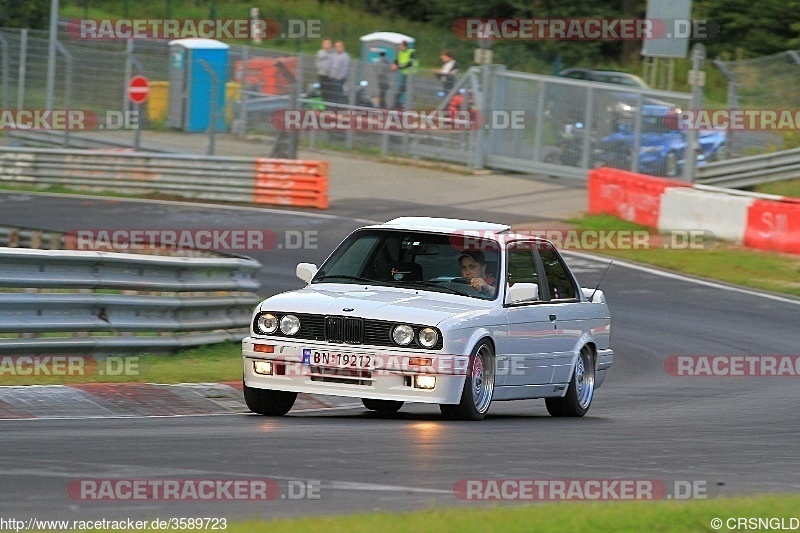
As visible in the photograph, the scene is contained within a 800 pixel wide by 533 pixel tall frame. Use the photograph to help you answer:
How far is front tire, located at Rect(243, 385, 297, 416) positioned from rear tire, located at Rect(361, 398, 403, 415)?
3.43ft

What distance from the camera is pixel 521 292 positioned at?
36.0 feet

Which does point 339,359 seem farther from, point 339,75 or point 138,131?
point 339,75

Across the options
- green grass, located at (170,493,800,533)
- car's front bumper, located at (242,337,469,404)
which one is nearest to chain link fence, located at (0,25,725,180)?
car's front bumper, located at (242,337,469,404)

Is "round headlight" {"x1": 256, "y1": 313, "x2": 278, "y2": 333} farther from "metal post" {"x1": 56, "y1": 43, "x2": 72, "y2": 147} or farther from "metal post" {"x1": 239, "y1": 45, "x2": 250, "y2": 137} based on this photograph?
"metal post" {"x1": 239, "y1": 45, "x2": 250, "y2": 137}

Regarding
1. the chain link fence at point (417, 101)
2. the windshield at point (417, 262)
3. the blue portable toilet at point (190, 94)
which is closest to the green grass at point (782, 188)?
Answer: the chain link fence at point (417, 101)

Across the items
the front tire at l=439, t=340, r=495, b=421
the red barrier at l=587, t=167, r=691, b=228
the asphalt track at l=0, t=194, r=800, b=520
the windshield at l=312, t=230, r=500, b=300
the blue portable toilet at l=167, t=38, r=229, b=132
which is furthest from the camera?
the blue portable toilet at l=167, t=38, r=229, b=132

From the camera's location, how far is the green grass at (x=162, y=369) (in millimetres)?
11648

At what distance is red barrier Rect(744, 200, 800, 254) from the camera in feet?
76.5

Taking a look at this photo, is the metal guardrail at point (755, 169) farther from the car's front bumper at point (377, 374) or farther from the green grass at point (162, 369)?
the car's front bumper at point (377, 374)

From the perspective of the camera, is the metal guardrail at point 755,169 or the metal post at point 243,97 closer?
the metal guardrail at point 755,169

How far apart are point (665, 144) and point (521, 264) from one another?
61.9 ft

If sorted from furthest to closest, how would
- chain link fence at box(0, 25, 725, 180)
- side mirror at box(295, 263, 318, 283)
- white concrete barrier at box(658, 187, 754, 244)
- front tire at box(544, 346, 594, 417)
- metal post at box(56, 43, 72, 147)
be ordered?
1. metal post at box(56, 43, 72, 147)
2. chain link fence at box(0, 25, 725, 180)
3. white concrete barrier at box(658, 187, 754, 244)
4. front tire at box(544, 346, 594, 417)
5. side mirror at box(295, 263, 318, 283)

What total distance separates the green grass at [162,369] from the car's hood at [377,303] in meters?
1.94

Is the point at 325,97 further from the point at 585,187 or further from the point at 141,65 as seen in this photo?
the point at 585,187
